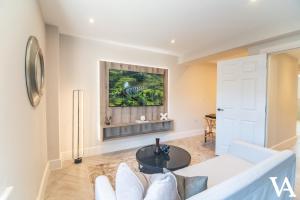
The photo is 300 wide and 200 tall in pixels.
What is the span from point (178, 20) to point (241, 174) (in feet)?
7.28

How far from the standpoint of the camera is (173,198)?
966mm

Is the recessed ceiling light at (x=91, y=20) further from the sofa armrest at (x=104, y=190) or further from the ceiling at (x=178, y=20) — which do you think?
the sofa armrest at (x=104, y=190)

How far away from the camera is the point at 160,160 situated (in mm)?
2176

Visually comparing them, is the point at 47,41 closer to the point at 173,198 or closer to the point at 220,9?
the point at 220,9

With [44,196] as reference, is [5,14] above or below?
above

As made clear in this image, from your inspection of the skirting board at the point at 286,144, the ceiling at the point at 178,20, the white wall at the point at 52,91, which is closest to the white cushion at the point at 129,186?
the ceiling at the point at 178,20

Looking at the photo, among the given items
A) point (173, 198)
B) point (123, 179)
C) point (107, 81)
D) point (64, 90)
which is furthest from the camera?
point (107, 81)

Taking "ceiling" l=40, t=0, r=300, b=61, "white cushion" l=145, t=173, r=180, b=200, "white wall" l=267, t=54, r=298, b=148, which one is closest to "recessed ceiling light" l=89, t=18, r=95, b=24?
"ceiling" l=40, t=0, r=300, b=61

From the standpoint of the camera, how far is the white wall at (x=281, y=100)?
3.29 meters

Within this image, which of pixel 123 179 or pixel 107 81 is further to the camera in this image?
pixel 107 81

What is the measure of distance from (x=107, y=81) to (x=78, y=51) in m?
0.81

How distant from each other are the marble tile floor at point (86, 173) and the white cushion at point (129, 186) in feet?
4.44

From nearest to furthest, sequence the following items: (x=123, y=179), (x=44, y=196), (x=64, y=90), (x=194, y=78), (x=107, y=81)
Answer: (x=123, y=179)
(x=44, y=196)
(x=64, y=90)
(x=107, y=81)
(x=194, y=78)

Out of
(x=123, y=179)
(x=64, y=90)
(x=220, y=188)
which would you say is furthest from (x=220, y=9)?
(x=64, y=90)
